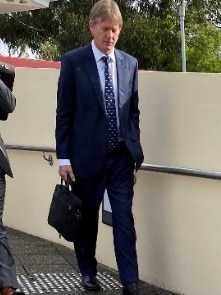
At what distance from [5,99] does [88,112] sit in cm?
55

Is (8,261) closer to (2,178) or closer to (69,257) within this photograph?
(2,178)

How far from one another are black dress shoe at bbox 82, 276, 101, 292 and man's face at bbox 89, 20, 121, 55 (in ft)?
5.07

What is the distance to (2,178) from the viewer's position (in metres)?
4.51

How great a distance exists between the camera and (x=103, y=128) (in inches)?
180

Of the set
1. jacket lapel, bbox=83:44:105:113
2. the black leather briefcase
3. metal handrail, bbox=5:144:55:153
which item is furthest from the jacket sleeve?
metal handrail, bbox=5:144:55:153

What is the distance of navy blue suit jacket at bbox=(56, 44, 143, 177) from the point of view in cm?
460

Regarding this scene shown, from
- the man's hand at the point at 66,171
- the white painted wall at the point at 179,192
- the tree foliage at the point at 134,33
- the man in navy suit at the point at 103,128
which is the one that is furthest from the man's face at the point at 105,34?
the tree foliage at the point at 134,33

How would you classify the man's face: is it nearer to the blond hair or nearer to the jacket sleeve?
A: the blond hair

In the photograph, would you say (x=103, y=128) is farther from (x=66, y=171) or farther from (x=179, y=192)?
(x=179, y=192)

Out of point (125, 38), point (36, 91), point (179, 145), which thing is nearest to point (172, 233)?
point (179, 145)

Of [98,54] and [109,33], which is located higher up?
[109,33]

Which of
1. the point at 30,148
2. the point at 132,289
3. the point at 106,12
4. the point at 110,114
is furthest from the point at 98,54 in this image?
the point at 30,148

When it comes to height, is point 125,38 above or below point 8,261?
above

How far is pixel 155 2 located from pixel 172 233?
3518cm
